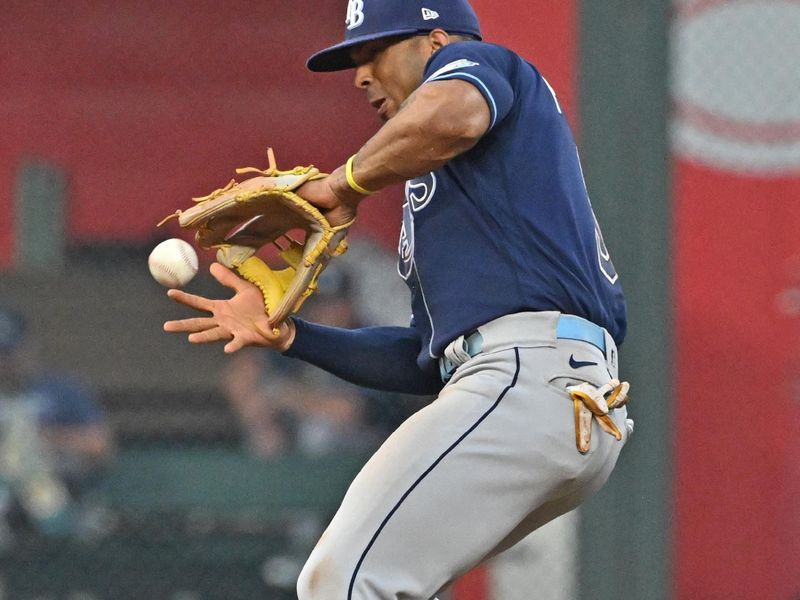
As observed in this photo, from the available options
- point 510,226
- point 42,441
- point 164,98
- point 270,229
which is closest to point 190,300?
point 270,229

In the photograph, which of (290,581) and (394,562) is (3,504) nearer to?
(290,581)

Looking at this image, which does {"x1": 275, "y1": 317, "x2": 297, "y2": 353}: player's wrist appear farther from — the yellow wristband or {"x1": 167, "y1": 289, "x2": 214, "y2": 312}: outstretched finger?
the yellow wristband

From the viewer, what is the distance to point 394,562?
6.81 ft

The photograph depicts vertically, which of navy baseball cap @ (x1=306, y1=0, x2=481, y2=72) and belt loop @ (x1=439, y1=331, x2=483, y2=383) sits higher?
navy baseball cap @ (x1=306, y1=0, x2=481, y2=72)

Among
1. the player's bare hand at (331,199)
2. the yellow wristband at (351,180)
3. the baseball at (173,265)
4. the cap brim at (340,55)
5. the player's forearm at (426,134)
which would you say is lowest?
the baseball at (173,265)

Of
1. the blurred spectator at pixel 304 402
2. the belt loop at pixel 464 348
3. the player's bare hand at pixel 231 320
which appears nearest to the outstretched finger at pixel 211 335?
the player's bare hand at pixel 231 320

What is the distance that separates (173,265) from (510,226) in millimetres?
556

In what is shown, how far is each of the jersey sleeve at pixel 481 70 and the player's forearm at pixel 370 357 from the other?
1.85 feet

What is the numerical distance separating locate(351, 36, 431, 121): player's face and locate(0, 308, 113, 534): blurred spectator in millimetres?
2524

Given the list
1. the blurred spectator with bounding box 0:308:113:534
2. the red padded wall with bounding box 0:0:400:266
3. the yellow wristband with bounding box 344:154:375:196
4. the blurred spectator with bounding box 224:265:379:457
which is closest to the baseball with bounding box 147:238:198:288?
the yellow wristband with bounding box 344:154:375:196

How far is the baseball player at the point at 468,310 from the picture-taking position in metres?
2.09

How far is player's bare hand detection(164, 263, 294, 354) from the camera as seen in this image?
7.61ft

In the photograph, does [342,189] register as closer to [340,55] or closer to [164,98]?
A: [340,55]

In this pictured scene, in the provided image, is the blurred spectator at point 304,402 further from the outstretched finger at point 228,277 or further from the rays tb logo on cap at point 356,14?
the rays tb logo on cap at point 356,14
